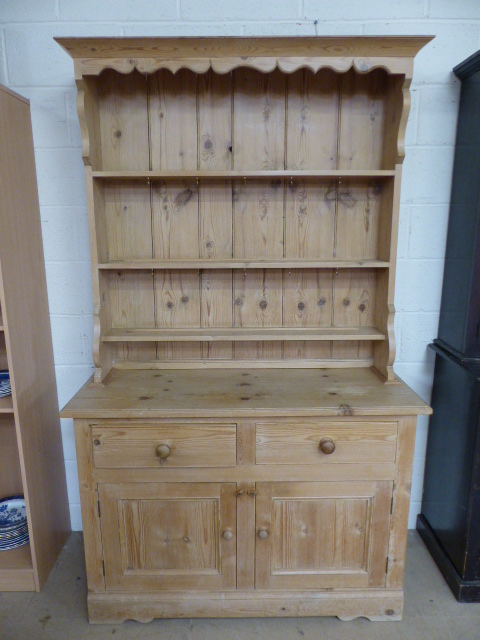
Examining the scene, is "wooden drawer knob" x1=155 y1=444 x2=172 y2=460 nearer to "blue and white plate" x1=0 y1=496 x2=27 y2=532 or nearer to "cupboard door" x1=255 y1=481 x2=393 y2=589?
"cupboard door" x1=255 y1=481 x2=393 y2=589

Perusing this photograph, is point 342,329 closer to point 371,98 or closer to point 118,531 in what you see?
point 371,98

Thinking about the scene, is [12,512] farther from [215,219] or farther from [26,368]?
[215,219]

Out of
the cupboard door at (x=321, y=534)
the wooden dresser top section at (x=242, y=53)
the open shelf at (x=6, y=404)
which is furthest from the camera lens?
the open shelf at (x=6, y=404)

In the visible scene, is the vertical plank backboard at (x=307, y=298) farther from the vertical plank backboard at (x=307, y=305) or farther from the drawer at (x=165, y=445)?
the drawer at (x=165, y=445)

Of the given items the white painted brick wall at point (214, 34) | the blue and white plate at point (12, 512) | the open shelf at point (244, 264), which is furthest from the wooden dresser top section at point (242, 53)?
the blue and white plate at point (12, 512)

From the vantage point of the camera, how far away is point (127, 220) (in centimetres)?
174

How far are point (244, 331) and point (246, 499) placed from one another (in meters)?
0.64

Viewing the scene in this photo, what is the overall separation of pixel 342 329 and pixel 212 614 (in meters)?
1.21

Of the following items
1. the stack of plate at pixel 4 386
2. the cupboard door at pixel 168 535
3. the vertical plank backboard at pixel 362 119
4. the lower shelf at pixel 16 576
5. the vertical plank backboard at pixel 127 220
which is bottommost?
the lower shelf at pixel 16 576

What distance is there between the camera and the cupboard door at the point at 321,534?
4.95 feet

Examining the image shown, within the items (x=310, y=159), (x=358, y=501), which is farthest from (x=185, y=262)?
(x=358, y=501)

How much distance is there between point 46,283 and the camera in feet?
6.11

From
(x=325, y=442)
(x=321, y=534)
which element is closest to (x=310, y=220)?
(x=325, y=442)

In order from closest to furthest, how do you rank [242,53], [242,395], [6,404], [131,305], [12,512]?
[242,53], [242,395], [6,404], [131,305], [12,512]
